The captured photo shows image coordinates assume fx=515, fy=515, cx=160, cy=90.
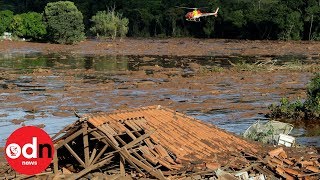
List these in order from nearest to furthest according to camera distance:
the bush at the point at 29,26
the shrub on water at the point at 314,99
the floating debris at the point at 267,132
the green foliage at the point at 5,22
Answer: the floating debris at the point at 267,132 → the shrub on water at the point at 314,99 → the bush at the point at 29,26 → the green foliage at the point at 5,22

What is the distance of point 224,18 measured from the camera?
9631 cm

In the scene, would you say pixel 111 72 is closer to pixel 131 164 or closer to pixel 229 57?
pixel 229 57

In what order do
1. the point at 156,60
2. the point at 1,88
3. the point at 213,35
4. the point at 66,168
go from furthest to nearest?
the point at 213,35 < the point at 156,60 < the point at 1,88 < the point at 66,168

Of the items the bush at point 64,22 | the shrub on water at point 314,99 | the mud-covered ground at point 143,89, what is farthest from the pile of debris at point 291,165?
the bush at point 64,22

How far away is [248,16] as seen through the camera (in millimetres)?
92125

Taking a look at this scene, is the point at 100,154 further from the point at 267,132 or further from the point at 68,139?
the point at 267,132

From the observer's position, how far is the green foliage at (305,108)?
21.7m

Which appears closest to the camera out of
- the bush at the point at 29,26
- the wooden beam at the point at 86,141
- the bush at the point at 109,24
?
the wooden beam at the point at 86,141

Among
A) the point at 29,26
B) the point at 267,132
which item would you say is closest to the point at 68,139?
the point at 267,132

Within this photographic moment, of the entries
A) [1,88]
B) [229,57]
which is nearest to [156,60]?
[229,57]

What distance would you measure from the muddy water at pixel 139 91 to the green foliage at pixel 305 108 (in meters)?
0.84

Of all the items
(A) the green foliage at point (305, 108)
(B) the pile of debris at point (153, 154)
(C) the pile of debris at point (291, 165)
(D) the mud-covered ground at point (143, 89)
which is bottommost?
(D) the mud-covered ground at point (143, 89)

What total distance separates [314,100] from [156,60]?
101ft

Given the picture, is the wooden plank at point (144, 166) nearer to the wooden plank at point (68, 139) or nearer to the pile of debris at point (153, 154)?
the pile of debris at point (153, 154)
